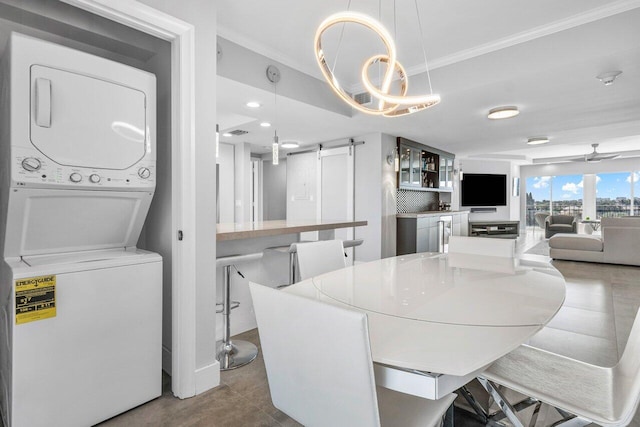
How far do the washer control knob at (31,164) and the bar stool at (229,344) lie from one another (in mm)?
1050

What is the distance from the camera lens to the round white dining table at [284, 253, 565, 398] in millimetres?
921

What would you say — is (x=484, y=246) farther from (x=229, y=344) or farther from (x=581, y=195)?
(x=581, y=195)

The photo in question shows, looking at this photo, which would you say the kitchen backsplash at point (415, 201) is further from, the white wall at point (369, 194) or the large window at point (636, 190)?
the large window at point (636, 190)

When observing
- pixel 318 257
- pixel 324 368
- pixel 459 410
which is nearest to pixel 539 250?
pixel 459 410

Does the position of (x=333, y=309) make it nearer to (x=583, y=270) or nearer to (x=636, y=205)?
(x=583, y=270)

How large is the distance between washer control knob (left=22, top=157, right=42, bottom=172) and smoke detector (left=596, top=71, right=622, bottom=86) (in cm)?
403

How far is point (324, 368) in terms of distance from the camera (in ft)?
2.83

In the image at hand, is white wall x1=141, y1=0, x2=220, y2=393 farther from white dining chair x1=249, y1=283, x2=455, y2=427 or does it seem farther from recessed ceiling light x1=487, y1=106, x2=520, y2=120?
recessed ceiling light x1=487, y1=106, x2=520, y2=120

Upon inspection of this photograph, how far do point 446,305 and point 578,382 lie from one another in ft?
1.71

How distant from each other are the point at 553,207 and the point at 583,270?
664cm

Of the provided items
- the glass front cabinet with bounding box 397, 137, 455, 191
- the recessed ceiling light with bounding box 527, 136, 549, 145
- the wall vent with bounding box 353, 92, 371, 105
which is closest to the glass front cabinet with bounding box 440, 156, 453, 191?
the glass front cabinet with bounding box 397, 137, 455, 191

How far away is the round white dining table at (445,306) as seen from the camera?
0.92 m

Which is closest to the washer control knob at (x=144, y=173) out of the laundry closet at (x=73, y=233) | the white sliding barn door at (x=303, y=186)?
the laundry closet at (x=73, y=233)

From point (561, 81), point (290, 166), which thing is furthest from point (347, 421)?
point (290, 166)
